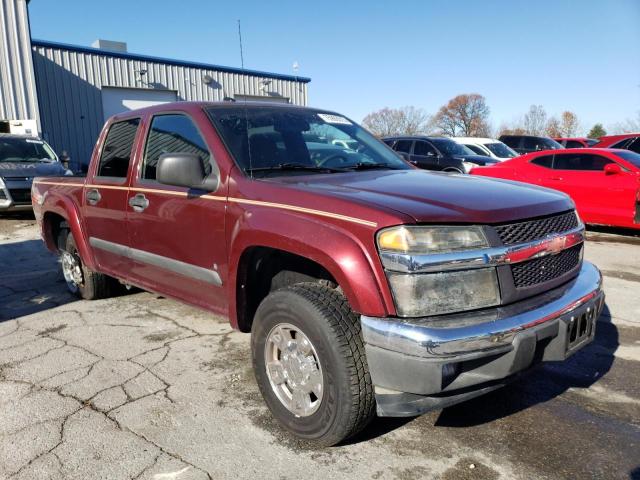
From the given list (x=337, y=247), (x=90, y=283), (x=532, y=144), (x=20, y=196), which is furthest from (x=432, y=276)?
(x=532, y=144)

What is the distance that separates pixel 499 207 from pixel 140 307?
3677 mm

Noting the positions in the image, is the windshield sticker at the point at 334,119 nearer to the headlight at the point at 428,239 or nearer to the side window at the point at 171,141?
the side window at the point at 171,141

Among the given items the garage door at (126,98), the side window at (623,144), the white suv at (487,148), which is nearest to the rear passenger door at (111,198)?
the white suv at (487,148)

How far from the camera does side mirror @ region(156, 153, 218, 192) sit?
2971mm

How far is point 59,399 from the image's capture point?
3146mm

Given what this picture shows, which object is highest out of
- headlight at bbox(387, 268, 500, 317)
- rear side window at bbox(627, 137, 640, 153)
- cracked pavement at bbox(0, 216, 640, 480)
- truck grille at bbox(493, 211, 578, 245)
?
rear side window at bbox(627, 137, 640, 153)

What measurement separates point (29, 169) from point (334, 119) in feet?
30.0

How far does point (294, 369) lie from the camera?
264 centimetres

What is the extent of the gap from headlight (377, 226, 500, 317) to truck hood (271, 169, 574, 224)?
80 millimetres

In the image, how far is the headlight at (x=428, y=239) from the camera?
7.25ft

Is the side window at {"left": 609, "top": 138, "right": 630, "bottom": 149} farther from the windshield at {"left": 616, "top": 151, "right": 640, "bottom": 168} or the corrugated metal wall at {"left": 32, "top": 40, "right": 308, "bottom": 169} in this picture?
the corrugated metal wall at {"left": 32, "top": 40, "right": 308, "bottom": 169}

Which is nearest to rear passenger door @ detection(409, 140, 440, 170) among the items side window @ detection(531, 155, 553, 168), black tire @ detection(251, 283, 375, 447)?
side window @ detection(531, 155, 553, 168)

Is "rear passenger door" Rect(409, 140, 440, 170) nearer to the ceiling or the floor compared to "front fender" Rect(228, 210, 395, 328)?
nearer to the ceiling

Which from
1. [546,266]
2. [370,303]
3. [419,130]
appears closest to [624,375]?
[546,266]
